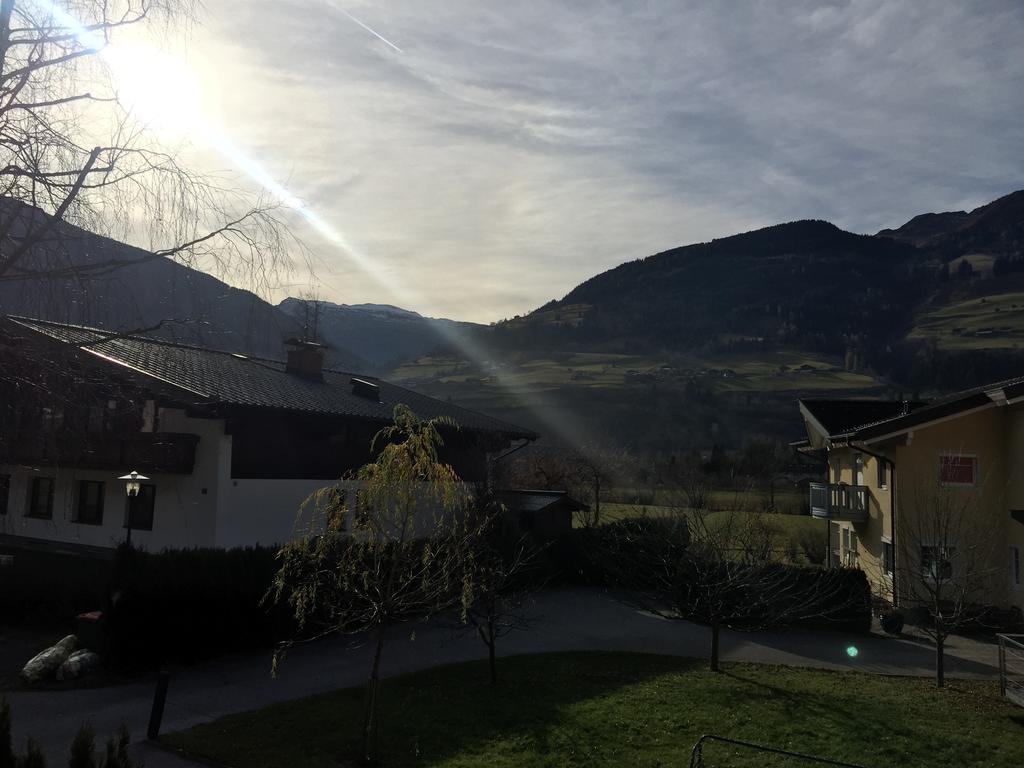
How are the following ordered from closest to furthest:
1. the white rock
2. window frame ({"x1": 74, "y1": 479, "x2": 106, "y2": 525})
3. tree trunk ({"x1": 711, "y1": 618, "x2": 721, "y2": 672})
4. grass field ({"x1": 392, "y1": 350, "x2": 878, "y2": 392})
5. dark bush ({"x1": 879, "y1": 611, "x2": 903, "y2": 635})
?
the white rock → tree trunk ({"x1": 711, "y1": 618, "x2": 721, "y2": 672}) → dark bush ({"x1": 879, "y1": 611, "x2": 903, "y2": 635}) → window frame ({"x1": 74, "y1": 479, "x2": 106, "y2": 525}) → grass field ({"x1": 392, "y1": 350, "x2": 878, "y2": 392})

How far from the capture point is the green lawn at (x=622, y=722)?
405 inches

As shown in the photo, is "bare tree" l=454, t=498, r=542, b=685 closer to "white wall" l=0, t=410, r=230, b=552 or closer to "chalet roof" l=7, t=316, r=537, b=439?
"chalet roof" l=7, t=316, r=537, b=439

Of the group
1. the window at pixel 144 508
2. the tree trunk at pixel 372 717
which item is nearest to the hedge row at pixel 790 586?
the tree trunk at pixel 372 717

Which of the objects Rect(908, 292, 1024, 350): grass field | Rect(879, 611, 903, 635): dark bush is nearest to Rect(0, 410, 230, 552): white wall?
Rect(879, 611, 903, 635): dark bush

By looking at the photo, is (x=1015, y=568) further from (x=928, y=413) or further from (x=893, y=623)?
(x=928, y=413)

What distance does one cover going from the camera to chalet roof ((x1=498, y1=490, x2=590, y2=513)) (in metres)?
28.5

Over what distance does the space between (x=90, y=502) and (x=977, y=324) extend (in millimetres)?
162197

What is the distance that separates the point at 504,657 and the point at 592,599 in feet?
30.5

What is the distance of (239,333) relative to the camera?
588 centimetres

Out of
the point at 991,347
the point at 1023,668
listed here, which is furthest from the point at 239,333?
the point at 991,347

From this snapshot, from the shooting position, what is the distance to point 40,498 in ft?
75.3

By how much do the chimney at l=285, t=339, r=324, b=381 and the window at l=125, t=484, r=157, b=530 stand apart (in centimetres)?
739

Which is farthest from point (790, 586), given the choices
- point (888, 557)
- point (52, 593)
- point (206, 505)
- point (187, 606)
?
point (52, 593)

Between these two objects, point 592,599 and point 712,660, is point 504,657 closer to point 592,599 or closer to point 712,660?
point 712,660
